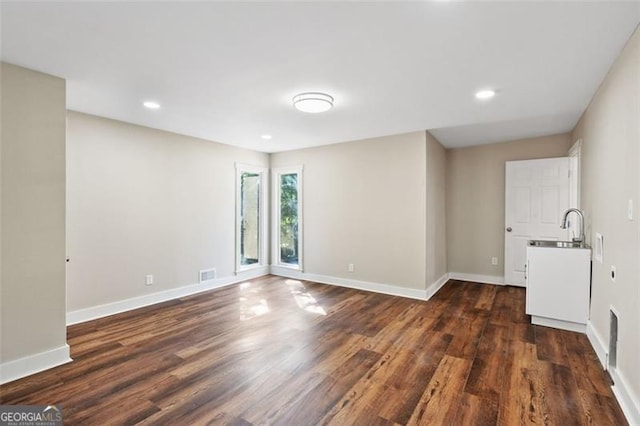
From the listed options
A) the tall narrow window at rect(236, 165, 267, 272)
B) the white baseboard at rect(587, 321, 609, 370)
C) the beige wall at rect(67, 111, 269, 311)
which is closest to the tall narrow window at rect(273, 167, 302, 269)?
the tall narrow window at rect(236, 165, 267, 272)

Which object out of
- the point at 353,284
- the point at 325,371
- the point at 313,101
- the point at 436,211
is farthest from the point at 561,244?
the point at 313,101

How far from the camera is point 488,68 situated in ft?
8.15

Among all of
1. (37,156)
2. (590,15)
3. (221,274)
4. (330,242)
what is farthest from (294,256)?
(590,15)

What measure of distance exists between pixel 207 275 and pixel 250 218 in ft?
4.54

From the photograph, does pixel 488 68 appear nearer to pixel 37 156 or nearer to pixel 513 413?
pixel 513 413

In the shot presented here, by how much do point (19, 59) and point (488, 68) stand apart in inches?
144

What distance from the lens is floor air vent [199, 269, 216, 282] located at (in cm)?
486

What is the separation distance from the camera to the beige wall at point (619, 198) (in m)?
1.96

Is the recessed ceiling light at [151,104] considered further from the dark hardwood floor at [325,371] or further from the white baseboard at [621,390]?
the white baseboard at [621,390]

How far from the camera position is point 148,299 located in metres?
4.16

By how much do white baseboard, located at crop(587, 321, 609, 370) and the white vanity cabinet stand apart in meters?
0.16

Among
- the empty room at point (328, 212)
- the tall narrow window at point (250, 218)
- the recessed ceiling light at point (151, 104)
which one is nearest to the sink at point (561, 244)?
the empty room at point (328, 212)

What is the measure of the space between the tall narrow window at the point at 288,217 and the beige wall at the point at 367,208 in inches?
6.5

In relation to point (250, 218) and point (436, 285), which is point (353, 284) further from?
point (250, 218)
